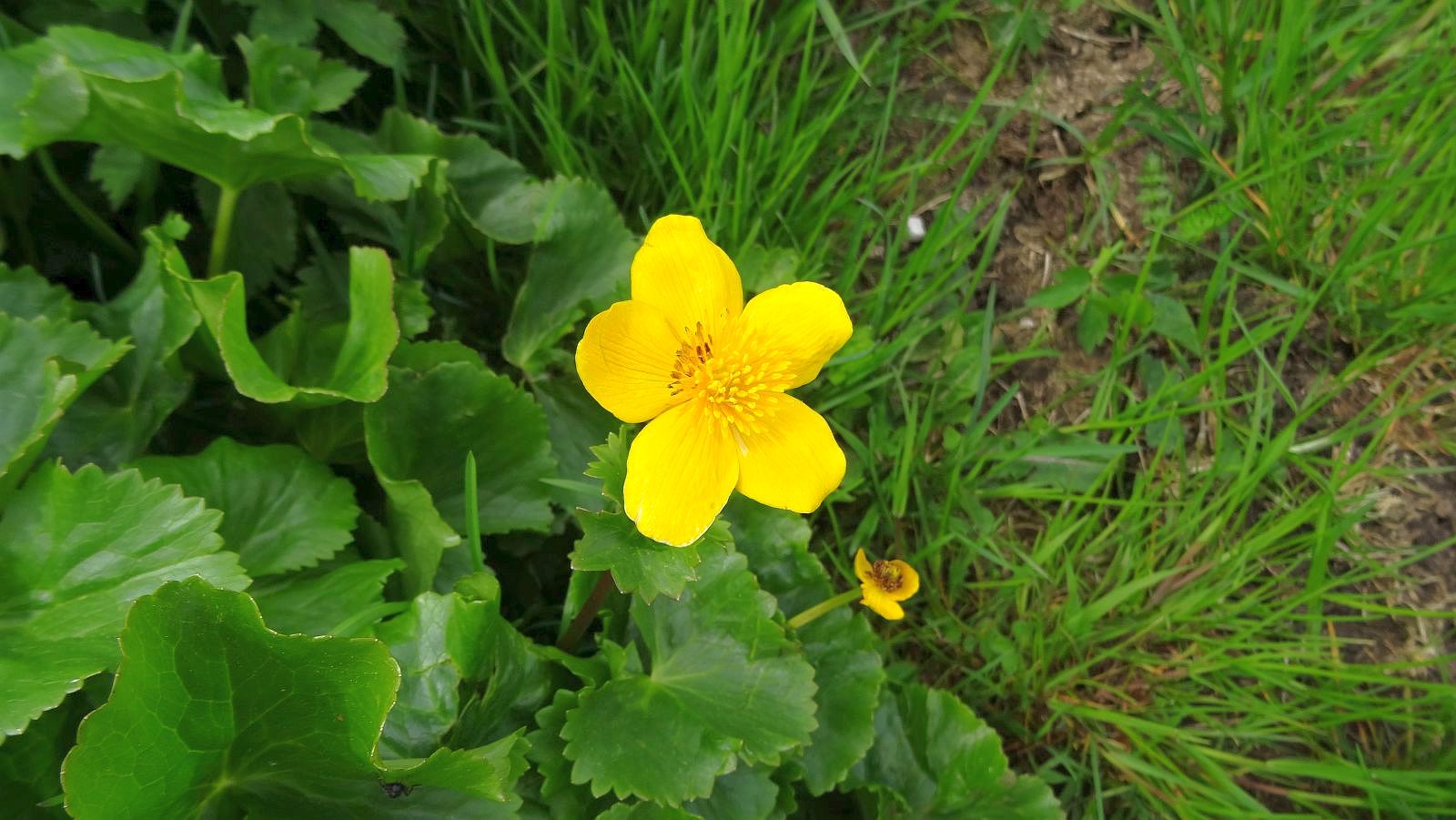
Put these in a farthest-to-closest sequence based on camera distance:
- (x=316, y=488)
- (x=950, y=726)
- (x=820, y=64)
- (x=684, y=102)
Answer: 1. (x=820, y=64)
2. (x=684, y=102)
3. (x=950, y=726)
4. (x=316, y=488)

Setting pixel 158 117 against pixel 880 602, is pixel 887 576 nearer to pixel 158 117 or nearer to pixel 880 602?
pixel 880 602

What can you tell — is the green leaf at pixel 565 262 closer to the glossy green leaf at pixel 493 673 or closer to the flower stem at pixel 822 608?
the glossy green leaf at pixel 493 673

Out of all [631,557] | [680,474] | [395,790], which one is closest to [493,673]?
[395,790]

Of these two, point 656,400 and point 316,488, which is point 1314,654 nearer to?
point 656,400

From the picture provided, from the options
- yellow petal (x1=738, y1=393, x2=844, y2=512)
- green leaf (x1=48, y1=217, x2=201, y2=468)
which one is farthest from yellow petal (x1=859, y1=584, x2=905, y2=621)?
green leaf (x1=48, y1=217, x2=201, y2=468)

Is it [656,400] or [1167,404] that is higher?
[656,400]

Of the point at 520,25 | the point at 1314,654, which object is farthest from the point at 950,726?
the point at 520,25

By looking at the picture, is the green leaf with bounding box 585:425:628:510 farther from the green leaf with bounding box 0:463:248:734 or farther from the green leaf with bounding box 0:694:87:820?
the green leaf with bounding box 0:694:87:820
